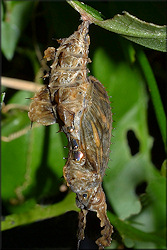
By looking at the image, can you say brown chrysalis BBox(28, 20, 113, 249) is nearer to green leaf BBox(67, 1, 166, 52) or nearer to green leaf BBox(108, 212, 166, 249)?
green leaf BBox(67, 1, 166, 52)

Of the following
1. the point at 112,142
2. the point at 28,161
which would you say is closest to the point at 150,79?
the point at 112,142

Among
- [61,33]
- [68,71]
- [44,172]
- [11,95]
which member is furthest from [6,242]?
[68,71]

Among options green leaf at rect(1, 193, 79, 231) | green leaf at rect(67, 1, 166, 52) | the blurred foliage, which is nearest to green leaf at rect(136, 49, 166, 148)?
the blurred foliage

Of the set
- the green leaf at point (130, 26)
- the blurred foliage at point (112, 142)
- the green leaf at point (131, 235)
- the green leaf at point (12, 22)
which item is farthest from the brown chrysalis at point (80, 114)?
the green leaf at point (12, 22)

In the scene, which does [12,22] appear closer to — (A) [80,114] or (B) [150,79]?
(B) [150,79]

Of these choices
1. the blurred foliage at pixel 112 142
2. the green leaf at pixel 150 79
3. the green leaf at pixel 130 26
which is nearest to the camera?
the green leaf at pixel 130 26

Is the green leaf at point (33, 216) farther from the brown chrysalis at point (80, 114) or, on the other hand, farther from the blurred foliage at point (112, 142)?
the brown chrysalis at point (80, 114)
